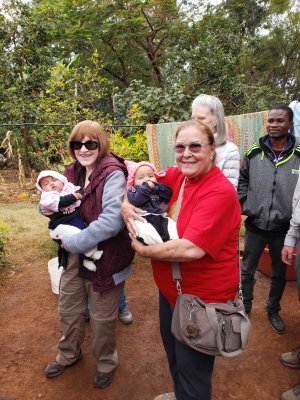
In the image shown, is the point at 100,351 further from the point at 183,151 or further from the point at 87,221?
the point at 183,151

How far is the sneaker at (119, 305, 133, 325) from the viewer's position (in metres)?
3.10

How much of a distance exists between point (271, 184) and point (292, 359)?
4.81 ft

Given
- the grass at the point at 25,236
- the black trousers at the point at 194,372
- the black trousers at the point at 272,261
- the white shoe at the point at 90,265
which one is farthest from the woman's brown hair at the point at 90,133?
the grass at the point at 25,236

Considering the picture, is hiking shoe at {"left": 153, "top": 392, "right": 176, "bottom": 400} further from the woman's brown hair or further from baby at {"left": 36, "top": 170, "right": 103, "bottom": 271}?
the woman's brown hair

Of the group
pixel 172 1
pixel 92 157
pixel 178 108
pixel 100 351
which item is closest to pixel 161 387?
pixel 100 351

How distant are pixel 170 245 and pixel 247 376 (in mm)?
1663

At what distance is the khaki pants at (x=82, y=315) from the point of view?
84.5 inches

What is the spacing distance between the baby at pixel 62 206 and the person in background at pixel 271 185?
1.46 m

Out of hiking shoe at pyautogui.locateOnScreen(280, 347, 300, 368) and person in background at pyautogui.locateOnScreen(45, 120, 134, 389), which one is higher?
person in background at pyautogui.locateOnScreen(45, 120, 134, 389)

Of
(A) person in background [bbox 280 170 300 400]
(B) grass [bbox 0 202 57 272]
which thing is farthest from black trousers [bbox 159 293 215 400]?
(B) grass [bbox 0 202 57 272]

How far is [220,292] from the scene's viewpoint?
157 cm

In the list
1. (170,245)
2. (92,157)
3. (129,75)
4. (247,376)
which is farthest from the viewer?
(129,75)

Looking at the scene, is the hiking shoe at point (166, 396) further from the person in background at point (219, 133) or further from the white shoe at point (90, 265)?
the person in background at point (219, 133)

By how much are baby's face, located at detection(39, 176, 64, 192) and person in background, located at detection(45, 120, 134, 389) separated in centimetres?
13
